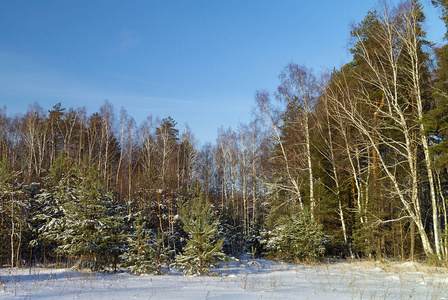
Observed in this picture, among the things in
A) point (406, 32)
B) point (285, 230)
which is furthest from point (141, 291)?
point (406, 32)

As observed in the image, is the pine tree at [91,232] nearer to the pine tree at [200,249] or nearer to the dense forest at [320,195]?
the dense forest at [320,195]

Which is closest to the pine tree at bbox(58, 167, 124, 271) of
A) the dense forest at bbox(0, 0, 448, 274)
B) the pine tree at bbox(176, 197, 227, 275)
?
the dense forest at bbox(0, 0, 448, 274)

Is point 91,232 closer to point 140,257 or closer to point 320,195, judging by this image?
point 140,257

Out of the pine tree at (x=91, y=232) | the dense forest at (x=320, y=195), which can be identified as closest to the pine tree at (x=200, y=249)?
the dense forest at (x=320, y=195)

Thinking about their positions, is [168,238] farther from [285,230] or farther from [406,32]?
[406,32]

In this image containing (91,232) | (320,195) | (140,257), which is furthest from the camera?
(320,195)

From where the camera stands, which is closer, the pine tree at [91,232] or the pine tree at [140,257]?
the pine tree at [140,257]

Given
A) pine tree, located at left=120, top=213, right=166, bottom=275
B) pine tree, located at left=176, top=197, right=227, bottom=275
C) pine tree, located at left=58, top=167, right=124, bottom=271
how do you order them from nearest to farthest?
1. pine tree, located at left=176, top=197, right=227, bottom=275
2. pine tree, located at left=120, top=213, right=166, bottom=275
3. pine tree, located at left=58, top=167, right=124, bottom=271

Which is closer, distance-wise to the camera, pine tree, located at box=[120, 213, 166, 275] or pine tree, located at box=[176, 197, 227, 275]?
pine tree, located at box=[176, 197, 227, 275]

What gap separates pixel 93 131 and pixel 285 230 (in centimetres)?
2667

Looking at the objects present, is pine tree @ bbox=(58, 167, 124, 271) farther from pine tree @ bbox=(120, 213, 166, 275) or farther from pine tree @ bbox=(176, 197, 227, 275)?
pine tree @ bbox=(176, 197, 227, 275)

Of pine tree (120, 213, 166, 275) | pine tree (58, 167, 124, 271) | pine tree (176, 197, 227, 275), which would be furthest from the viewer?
pine tree (58, 167, 124, 271)

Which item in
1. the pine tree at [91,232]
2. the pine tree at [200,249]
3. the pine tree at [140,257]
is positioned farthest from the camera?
the pine tree at [91,232]

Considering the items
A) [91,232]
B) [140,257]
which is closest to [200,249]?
[140,257]
